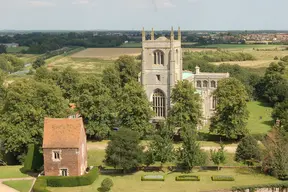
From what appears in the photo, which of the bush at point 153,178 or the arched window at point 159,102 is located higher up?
the arched window at point 159,102

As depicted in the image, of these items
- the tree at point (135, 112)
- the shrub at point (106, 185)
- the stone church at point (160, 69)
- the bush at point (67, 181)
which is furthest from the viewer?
the stone church at point (160, 69)

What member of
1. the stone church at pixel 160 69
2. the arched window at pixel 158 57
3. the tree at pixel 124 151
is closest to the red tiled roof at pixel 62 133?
the tree at pixel 124 151

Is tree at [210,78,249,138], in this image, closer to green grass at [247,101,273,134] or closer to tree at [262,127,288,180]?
green grass at [247,101,273,134]

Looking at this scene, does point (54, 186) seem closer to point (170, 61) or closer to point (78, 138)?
point (78, 138)

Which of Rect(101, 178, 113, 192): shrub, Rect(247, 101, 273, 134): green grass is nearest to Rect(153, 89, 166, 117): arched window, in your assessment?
Rect(247, 101, 273, 134): green grass

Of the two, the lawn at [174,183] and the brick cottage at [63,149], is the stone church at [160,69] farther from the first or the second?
the brick cottage at [63,149]

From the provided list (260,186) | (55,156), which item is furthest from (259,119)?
(55,156)

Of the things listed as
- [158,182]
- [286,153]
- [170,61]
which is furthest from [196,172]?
[170,61]
